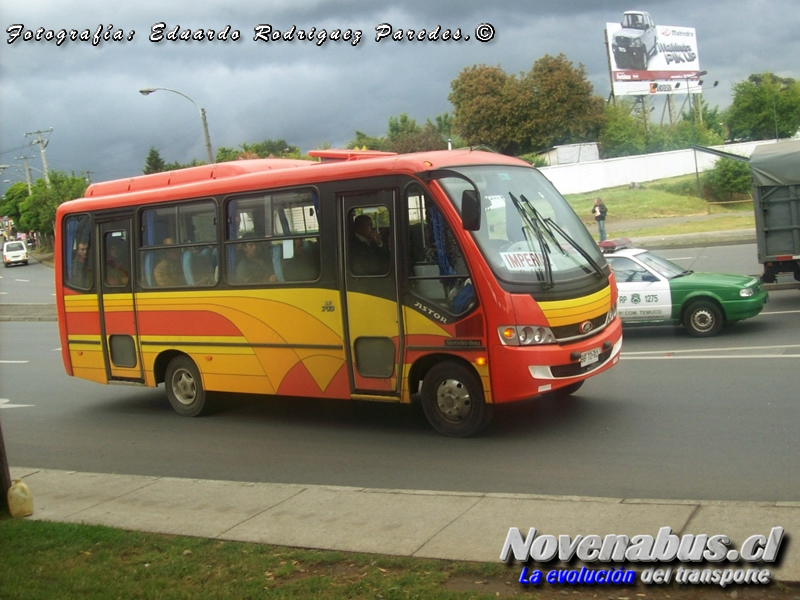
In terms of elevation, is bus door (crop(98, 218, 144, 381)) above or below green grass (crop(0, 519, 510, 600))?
above

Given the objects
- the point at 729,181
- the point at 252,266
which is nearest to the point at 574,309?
the point at 252,266

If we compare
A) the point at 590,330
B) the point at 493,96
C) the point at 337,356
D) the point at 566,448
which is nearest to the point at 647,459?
the point at 566,448

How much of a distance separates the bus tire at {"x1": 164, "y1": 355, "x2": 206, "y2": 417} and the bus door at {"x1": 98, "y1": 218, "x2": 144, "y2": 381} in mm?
477

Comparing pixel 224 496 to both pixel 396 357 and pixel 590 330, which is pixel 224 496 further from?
pixel 590 330

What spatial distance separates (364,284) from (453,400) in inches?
61.3

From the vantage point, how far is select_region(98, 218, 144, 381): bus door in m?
11.9

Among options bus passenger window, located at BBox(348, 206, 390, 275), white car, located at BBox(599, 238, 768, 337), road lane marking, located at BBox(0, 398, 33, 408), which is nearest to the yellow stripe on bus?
bus passenger window, located at BBox(348, 206, 390, 275)

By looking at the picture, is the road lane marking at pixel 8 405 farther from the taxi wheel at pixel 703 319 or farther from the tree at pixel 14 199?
the tree at pixel 14 199

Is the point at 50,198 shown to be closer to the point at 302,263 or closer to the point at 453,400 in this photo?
the point at 302,263

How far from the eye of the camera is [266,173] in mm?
10359

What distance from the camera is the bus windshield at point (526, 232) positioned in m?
8.69

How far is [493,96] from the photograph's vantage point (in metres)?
68.4

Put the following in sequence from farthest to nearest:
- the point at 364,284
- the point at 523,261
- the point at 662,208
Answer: the point at 662,208 → the point at 364,284 → the point at 523,261

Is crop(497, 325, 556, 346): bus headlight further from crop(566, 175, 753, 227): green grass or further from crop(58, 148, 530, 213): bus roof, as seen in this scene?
crop(566, 175, 753, 227): green grass
